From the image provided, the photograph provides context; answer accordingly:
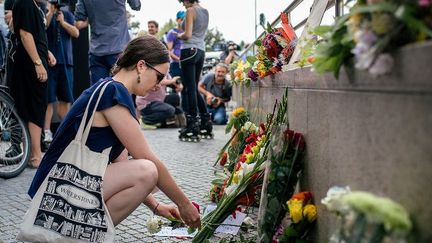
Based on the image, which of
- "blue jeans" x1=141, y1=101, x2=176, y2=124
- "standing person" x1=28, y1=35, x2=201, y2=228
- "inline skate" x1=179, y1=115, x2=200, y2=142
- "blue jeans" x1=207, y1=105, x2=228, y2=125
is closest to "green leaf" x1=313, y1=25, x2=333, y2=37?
"standing person" x1=28, y1=35, x2=201, y2=228

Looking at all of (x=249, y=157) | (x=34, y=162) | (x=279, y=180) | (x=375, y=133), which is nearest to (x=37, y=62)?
(x=34, y=162)

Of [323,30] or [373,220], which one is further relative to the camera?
[323,30]

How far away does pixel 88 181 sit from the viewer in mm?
2633

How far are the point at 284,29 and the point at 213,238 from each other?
162 centimetres

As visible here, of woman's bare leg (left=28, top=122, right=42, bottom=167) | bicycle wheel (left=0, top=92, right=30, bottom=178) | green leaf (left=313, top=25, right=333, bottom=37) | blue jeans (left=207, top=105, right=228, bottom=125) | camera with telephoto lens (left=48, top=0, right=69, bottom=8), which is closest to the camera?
green leaf (left=313, top=25, right=333, bottom=37)

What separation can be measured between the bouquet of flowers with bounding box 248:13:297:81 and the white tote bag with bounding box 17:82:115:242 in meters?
1.57

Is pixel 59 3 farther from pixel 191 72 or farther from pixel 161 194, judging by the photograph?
pixel 161 194

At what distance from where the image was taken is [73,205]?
2633 millimetres

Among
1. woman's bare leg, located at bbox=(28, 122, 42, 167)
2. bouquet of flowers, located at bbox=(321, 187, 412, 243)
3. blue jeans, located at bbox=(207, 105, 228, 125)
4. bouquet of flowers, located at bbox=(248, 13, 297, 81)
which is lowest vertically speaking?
blue jeans, located at bbox=(207, 105, 228, 125)

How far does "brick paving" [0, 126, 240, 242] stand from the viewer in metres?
3.40

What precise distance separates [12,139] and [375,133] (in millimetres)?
4528

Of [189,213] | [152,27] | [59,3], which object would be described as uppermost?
[59,3]

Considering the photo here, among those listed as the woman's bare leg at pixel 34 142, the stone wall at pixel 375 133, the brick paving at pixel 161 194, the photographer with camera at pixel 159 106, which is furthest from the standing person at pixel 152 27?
the stone wall at pixel 375 133

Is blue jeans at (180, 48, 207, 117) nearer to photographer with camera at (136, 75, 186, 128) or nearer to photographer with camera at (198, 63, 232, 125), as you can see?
photographer with camera at (136, 75, 186, 128)
